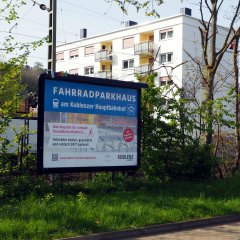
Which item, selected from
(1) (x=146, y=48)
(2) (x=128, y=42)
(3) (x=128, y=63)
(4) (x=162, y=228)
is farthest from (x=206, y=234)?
(2) (x=128, y=42)

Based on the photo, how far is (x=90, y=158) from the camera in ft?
38.8

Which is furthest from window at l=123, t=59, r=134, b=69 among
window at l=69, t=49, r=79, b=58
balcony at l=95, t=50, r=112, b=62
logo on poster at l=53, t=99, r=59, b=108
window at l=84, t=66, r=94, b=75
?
logo on poster at l=53, t=99, r=59, b=108

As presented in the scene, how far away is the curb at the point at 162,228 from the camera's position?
26.1 ft

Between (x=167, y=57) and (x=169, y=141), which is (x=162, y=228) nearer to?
(x=169, y=141)

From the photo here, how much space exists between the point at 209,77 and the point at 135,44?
38.2m

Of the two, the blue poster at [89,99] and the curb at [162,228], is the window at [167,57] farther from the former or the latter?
the curb at [162,228]

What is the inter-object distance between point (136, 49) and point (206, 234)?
46686 mm

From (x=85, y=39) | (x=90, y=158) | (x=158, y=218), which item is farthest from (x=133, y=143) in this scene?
(x=85, y=39)

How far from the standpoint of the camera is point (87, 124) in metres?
11.8

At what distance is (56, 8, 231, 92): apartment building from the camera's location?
4950 cm

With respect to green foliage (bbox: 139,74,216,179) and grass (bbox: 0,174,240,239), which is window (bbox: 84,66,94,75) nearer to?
green foliage (bbox: 139,74,216,179)

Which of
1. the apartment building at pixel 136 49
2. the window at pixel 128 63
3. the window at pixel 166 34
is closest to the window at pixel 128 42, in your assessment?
the apartment building at pixel 136 49

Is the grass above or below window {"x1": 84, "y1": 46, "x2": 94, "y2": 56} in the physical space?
below

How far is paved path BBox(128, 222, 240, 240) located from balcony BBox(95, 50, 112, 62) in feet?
166
